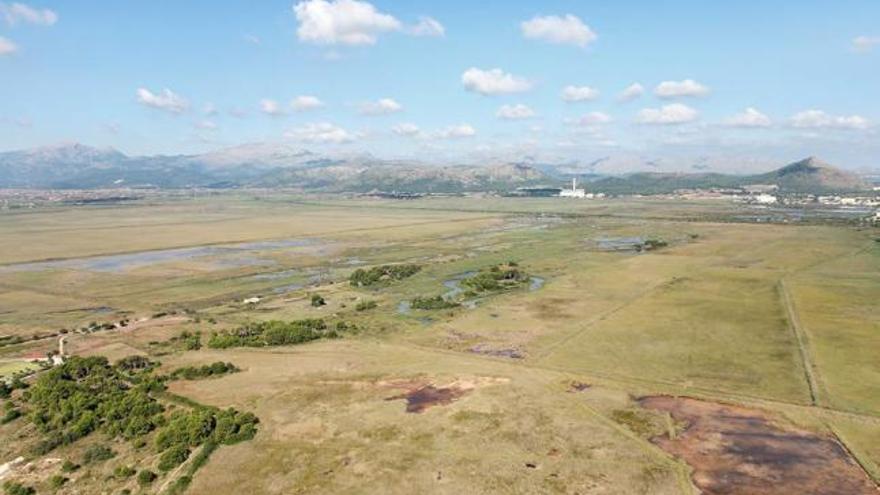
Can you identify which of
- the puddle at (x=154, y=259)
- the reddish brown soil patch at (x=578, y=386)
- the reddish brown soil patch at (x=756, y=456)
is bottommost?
the reddish brown soil patch at (x=756, y=456)

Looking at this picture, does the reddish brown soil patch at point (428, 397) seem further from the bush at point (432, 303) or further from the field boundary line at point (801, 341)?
the bush at point (432, 303)

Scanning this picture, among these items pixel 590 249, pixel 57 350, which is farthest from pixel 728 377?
pixel 590 249

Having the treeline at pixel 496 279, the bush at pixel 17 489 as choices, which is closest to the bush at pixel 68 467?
the bush at pixel 17 489

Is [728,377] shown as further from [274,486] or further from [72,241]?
[72,241]

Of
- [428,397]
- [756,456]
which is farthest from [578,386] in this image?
[756,456]

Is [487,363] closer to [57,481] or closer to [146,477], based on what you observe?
[146,477]

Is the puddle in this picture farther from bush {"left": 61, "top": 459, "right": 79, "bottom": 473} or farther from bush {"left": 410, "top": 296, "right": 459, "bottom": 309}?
bush {"left": 61, "top": 459, "right": 79, "bottom": 473}

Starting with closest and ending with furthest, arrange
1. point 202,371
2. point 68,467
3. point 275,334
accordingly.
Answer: point 68,467, point 202,371, point 275,334
